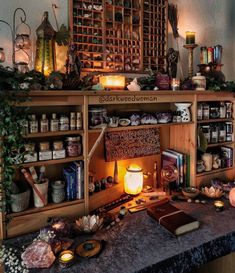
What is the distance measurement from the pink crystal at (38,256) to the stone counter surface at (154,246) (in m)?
0.03

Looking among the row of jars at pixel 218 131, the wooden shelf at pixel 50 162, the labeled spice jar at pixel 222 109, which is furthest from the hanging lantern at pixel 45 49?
the labeled spice jar at pixel 222 109

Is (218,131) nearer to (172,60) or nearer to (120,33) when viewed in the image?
(172,60)

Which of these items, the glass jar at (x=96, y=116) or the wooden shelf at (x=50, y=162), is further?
the glass jar at (x=96, y=116)

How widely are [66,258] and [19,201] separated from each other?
39cm

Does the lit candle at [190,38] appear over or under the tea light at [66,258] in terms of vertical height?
over

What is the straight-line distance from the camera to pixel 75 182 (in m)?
1.52

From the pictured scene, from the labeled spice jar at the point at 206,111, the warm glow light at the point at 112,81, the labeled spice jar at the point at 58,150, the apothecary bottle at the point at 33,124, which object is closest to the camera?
the apothecary bottle at the point at 33,124

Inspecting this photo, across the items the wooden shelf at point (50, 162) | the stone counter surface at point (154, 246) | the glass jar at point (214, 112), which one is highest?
the glass jar at point (214, 112)

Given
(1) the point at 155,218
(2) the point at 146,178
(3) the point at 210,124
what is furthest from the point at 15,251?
(3) the point at 210,124

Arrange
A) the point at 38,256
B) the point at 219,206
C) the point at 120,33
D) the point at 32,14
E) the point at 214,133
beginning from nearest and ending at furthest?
the point at 38,256, the point at 32,14, the point at 219,206, the point at 120,33, the point at 214,133

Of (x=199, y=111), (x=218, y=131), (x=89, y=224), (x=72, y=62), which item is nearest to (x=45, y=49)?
(x=72, y=62)

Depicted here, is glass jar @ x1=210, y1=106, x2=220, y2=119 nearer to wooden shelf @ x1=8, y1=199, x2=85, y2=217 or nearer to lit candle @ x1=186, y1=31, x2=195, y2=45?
lit candle @ x1=186, y1=31, x2=195, y2=45

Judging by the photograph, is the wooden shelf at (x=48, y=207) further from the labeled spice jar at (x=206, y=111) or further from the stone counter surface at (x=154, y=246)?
the labeled spice jar at (x=206, y=111)

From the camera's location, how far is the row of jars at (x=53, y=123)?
133cm
